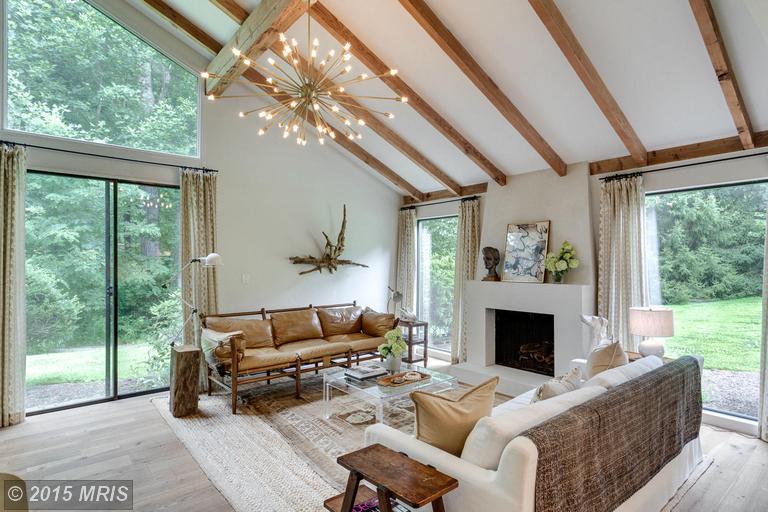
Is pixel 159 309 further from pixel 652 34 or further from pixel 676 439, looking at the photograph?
pixel 652 34

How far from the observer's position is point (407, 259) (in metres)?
6.91

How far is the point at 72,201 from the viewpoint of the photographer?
4312 mm

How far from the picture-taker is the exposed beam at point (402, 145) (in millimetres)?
5156

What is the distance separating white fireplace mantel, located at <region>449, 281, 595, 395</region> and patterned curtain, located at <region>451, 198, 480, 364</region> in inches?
12.2

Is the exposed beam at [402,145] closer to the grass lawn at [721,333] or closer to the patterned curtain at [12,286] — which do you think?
the patterned curtain at [12,286]

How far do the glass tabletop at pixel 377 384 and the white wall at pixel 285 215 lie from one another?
1.99 metres

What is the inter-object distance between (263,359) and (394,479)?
307 centimetres

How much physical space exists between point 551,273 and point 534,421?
11.0 feet

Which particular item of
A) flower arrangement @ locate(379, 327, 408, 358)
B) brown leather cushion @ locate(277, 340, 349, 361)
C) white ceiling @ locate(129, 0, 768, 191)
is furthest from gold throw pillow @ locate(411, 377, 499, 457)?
brown leather cushion @ locate(277, 340, 349, 361)

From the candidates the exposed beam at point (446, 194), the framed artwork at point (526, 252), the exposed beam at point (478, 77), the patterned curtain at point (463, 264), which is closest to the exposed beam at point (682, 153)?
the exposed beam at point (478, 77)

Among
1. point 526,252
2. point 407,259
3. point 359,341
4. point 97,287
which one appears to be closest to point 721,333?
point 526,252

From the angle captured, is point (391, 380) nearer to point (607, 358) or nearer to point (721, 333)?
point (607, 358)

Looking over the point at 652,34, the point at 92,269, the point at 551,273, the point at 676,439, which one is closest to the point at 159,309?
the point at 92,269

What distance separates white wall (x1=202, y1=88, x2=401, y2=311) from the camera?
5.28 meters
